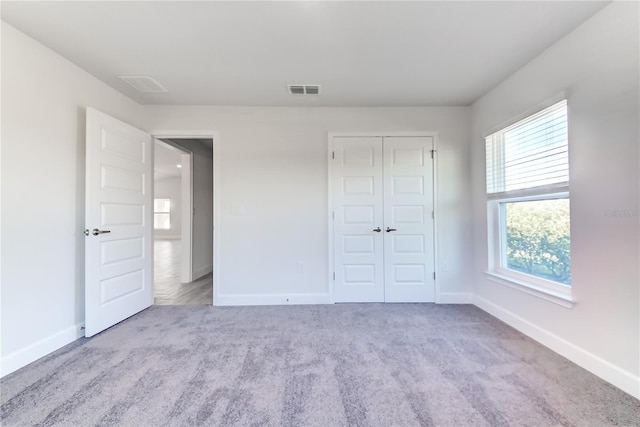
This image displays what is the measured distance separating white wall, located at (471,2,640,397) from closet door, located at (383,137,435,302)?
122 centimetres

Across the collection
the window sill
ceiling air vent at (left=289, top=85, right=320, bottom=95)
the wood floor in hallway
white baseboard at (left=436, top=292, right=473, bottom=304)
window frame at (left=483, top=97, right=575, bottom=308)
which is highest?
ceiling air vent at (left=289, top=85, right=320, bottom=95)

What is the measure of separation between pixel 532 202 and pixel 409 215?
1.21 meters

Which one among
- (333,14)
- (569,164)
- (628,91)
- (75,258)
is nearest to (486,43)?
(628,91)

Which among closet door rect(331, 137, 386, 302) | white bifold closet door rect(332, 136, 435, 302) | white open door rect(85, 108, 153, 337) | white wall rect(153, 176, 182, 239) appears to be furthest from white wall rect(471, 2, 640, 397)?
white wall rect(153, 176, 182, 239)

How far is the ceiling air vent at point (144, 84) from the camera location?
8.45 ft

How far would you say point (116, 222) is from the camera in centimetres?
267

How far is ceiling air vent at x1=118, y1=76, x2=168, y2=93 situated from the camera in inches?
101

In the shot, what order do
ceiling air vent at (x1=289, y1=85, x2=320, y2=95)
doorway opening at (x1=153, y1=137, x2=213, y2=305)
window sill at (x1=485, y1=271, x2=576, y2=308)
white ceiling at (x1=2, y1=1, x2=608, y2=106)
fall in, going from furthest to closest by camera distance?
doorway opening at (x1=153, y1=137, x2=213, y2=305) → ceiling air vent at (x1=289, y1=85, x2=320, y2=95) → window sill at (x1=485, y1=271, x2=576, y2=308) → white ceiling at (x1=2, y1=1, x2=608, y2=106)

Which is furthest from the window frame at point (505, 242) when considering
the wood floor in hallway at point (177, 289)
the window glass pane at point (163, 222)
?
the window glass pane at point (163, 222)

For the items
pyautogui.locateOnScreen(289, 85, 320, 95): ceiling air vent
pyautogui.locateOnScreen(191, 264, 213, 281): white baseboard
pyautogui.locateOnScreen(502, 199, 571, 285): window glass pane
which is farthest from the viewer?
pyautogui.locateOnScreen(191, 264, 213, 281): white baseboard

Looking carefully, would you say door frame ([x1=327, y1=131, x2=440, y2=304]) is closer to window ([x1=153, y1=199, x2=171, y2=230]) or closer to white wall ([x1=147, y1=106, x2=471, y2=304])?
white wall ([x1=147, y1=106, x2=471, y2=304])

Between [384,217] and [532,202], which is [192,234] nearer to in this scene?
[384,217]

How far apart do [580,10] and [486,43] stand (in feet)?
1.74

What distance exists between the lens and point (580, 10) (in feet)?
5.76
